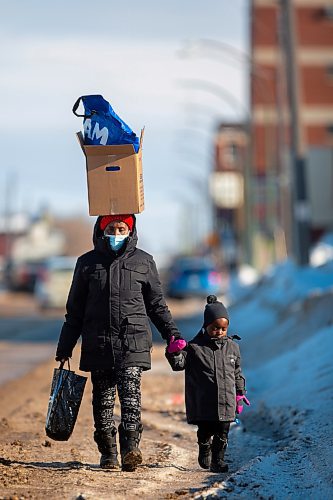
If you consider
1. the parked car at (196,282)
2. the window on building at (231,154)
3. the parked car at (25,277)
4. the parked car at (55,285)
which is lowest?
the parked car at (55,285)

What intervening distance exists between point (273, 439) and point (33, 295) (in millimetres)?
46526

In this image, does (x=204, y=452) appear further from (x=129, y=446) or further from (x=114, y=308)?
(x=114, y=308)

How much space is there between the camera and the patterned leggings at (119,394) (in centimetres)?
794

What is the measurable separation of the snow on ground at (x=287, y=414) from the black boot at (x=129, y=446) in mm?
626

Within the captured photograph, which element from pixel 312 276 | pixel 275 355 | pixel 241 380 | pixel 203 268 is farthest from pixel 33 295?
pixel 241 380

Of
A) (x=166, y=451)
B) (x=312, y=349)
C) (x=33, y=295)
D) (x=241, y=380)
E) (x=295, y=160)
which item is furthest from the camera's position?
(x=33, y=295)

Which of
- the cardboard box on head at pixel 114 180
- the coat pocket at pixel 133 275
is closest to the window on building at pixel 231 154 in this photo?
the cardboard box on head at pixel 114 180

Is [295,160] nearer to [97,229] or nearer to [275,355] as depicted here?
[275,355]

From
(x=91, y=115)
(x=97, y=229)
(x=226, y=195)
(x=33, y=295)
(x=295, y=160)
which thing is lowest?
(x=97, y=229)

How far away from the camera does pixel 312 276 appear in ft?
84.8

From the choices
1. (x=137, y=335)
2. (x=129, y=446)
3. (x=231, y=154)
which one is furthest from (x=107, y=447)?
(x=231, y=154)

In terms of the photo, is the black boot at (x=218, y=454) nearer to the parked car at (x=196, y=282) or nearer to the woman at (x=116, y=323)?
the woman at (x=116, y=323)

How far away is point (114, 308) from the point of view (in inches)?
313

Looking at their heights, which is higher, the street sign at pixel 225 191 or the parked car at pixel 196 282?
the street sign at pixel 225 191
